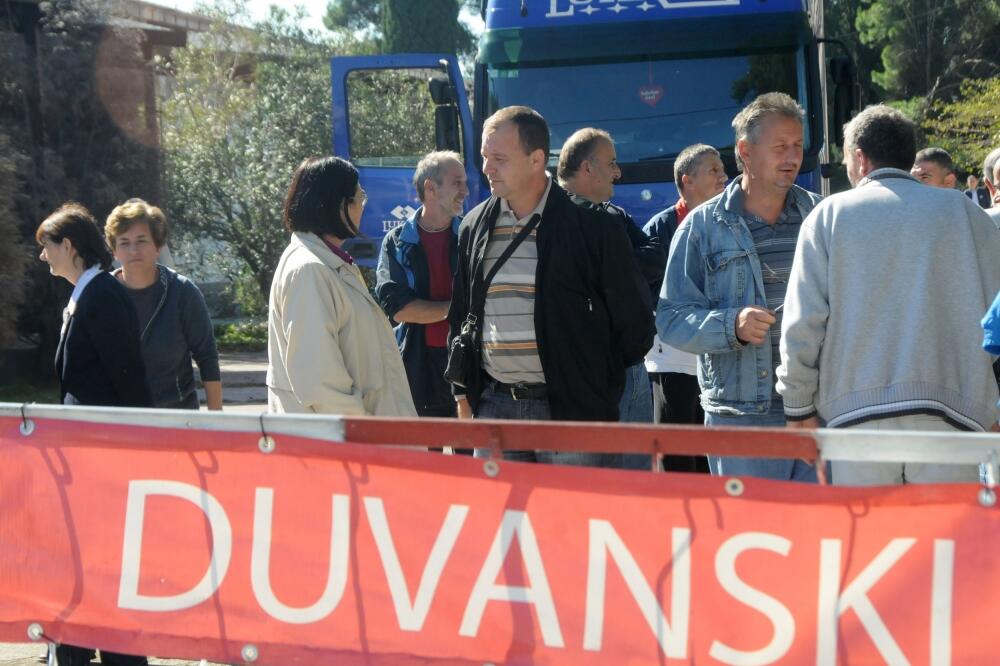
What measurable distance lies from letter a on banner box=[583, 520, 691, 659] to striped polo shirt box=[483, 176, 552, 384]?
62.9 inches

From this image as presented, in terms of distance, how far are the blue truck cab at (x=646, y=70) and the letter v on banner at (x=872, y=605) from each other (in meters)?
5.87

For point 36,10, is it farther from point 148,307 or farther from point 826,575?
point 826,575

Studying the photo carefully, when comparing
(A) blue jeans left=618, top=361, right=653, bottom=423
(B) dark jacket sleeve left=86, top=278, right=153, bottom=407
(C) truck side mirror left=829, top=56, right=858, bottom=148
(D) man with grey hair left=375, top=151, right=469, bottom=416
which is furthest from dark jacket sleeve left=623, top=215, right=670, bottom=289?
(C) truck side mirror left=829, top=56, right=858, bottom=148

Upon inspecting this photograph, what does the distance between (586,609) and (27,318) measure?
17.6 m

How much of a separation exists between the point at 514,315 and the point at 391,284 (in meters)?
1.61

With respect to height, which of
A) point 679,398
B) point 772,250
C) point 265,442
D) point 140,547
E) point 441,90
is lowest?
point 679,398

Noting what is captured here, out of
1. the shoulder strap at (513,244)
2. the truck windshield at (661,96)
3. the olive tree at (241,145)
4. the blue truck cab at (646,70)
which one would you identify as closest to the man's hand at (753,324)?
the shoulder strap at (513,244)

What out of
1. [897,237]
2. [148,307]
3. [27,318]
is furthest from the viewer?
[27,318]

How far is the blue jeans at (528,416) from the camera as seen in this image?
4.39 metres

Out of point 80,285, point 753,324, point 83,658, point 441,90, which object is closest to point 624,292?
point 753,324

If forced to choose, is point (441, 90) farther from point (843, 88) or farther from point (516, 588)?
point (516, 588)

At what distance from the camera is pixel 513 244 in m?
4.48

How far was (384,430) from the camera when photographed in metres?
3.07

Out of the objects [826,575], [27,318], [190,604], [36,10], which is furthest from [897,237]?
[36,10]
